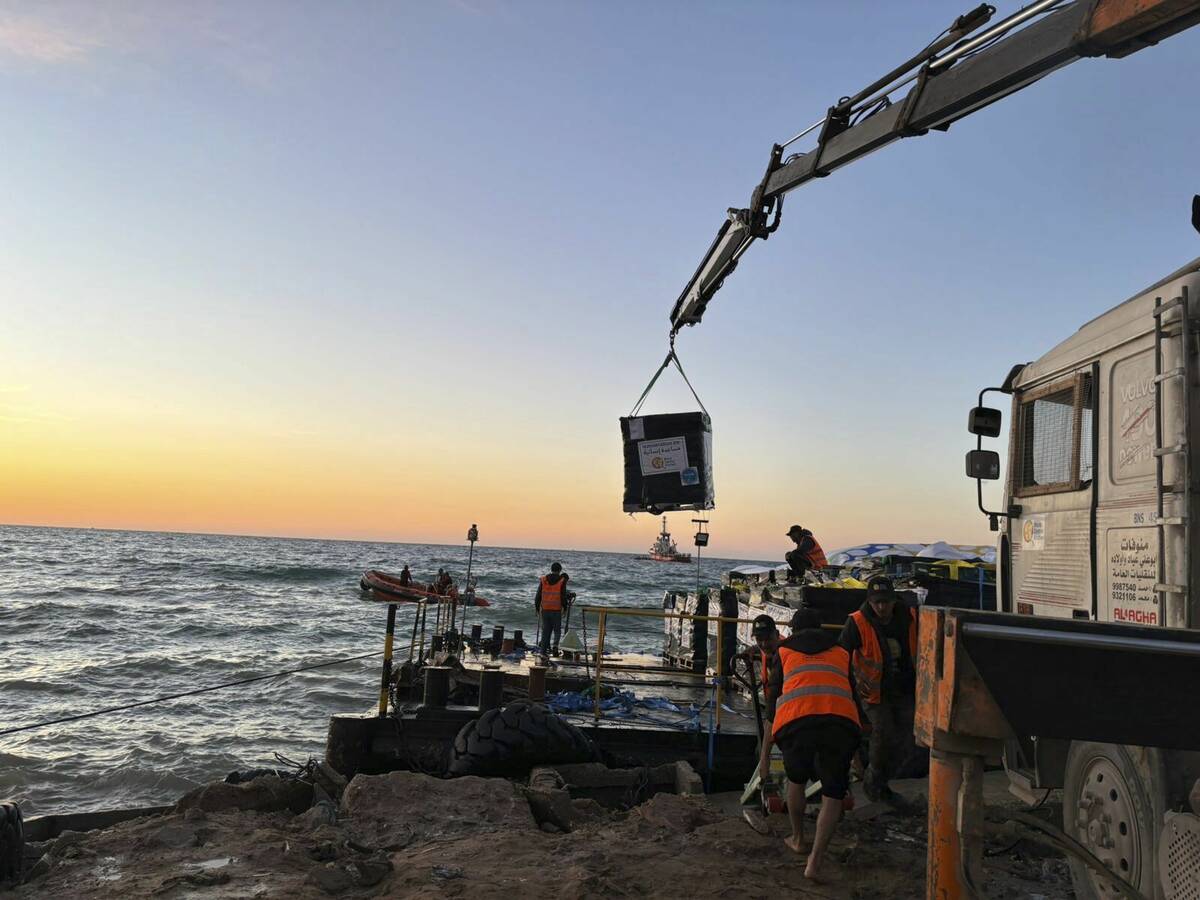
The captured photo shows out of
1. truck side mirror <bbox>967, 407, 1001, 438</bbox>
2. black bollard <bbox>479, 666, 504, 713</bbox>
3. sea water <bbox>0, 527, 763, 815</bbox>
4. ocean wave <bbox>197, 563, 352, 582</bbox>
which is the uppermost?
truck side mirror <bbox>967, 407, 1001, 438</bbox>

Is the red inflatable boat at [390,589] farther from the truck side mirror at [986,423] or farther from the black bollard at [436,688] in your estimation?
the truck side mirror at [986,423]

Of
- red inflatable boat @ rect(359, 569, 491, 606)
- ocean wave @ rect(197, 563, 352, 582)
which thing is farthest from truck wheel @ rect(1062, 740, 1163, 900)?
ocean wave @ rect(197, 563, 352, 582)

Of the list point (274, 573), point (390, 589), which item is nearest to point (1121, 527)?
point (390, 589)

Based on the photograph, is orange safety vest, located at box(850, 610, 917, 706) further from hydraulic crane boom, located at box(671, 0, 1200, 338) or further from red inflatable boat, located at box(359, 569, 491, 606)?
red inflatable boat, located at box(359, 569, 491, 606)

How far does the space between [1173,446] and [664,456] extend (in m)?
6.81

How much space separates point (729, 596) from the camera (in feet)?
40.7

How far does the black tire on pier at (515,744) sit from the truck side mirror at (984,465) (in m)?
4.56

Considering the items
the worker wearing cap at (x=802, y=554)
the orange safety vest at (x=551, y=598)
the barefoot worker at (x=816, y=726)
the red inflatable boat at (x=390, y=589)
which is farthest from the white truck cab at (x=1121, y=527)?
the red inflatable boat at (x=390, y=589)

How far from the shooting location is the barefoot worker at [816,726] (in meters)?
5.38

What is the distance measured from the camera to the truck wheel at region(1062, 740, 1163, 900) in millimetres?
3742

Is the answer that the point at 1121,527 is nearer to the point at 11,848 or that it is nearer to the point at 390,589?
the point at 11,848

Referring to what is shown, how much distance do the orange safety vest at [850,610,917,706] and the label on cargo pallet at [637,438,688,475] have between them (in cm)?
420

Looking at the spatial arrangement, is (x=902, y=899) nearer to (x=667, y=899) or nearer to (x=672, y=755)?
(x=667, y=899)

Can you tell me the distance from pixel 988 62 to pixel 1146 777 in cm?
563
